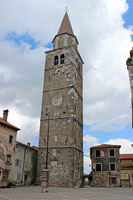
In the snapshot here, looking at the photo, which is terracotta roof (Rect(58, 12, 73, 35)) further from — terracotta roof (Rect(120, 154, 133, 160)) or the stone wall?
terracotta roof (Rect(120, 154, 133, 160))

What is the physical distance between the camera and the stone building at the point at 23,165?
24938 millimetres

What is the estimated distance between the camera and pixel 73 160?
25047 millimetres

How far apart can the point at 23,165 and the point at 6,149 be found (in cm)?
501

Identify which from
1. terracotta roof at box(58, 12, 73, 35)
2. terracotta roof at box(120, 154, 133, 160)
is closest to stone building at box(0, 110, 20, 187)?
terracotta roof at box(58, 12, 73, 35)

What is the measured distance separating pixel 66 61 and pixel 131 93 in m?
26.6

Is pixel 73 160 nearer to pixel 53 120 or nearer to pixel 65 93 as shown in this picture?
pixel 53 120

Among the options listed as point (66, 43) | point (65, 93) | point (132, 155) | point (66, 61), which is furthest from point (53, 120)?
point (132, 155)

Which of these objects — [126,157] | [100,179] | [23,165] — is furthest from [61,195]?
[126,157]

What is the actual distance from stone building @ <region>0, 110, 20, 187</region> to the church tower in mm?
4625

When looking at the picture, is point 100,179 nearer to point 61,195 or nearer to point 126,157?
point 126,157

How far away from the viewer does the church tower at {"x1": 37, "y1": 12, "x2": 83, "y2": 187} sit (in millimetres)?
25250

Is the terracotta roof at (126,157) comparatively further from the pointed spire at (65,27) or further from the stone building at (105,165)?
the pointed spire at (65,27)

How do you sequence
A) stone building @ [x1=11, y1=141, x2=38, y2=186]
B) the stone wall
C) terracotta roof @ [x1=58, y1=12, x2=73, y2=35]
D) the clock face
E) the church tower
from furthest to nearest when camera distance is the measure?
terracotta roof @ [x1=58, y1=12, x2=73, y2=35]
the stone wall
the clock face
the church tower
stone building @ [x1=11, y1=141, x2=38, y2=186]

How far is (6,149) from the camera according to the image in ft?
75.7
